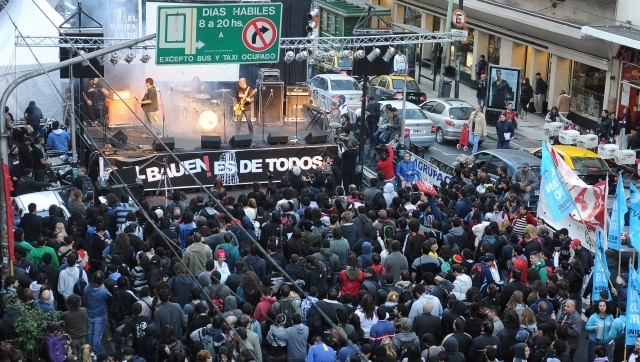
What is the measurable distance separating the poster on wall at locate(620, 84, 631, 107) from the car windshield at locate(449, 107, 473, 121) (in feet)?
15.7

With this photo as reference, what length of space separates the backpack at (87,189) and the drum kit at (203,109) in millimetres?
5528

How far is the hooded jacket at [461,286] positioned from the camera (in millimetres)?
15289

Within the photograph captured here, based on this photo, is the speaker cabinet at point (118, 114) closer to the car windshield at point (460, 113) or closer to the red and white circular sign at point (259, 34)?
the red and white circular sign at point (259, 34)

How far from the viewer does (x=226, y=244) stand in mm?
16422

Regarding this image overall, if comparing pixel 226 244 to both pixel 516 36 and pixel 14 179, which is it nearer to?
pixel 14 179

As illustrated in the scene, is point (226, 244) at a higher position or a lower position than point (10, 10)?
lower

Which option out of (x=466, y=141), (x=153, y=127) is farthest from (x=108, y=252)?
(x=466, y=141)

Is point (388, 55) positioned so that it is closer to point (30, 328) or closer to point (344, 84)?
point (344, 84)

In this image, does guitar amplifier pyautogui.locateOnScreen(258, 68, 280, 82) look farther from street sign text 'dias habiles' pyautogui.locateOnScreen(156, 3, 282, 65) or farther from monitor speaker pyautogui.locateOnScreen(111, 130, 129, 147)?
street sign text 'dias habiles' pyautogui.locateOnScreen(156, 3, 282, 65)

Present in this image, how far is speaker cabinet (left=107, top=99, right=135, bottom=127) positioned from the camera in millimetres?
27531

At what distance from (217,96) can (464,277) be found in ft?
48.7

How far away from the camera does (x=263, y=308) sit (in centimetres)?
1427

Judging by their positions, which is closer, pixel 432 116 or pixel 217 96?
pixel 217 96

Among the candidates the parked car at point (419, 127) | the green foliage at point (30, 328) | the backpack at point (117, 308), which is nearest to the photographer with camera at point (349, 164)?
the parked car at point (419, 127)
